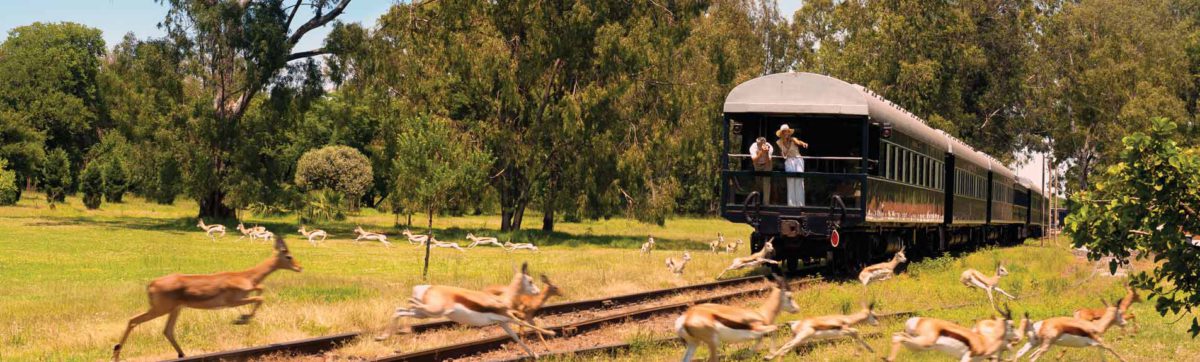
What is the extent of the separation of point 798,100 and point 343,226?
33.8 meters

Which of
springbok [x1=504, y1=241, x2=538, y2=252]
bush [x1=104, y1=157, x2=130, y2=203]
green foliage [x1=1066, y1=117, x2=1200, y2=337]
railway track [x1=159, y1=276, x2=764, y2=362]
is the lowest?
railway track [x1=159, y1=276, x2=764, y2=362]

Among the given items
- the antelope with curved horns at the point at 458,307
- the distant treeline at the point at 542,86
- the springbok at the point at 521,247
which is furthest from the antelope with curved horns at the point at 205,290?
the springbok at the point at 521,247

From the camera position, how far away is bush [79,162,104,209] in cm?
6331

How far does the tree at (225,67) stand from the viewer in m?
44.2

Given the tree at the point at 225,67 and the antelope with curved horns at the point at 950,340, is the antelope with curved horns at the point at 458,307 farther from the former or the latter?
the tree at the point at 225,67

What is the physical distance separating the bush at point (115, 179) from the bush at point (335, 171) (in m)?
14.3

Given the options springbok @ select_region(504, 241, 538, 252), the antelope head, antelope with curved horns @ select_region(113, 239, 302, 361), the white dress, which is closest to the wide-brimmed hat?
the white dress

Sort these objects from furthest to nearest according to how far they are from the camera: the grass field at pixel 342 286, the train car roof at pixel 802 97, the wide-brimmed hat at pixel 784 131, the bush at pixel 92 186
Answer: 1. the bush at pixel 92 186
2. the train car roof at pixel 802 97
3. the wide-brimmed hat at pixel 784 131
4. the grass field at pixel 342 286

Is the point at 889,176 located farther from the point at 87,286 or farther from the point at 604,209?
the point at 604,209

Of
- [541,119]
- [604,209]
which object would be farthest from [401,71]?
[604,209]

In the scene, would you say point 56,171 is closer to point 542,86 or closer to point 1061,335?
point 542,86

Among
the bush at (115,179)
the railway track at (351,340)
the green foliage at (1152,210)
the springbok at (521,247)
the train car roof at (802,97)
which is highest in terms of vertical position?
the train car roof at (802,97)

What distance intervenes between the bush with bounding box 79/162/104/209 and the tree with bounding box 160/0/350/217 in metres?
19.8

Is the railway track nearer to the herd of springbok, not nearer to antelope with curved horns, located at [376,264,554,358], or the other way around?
the herd of springbok
